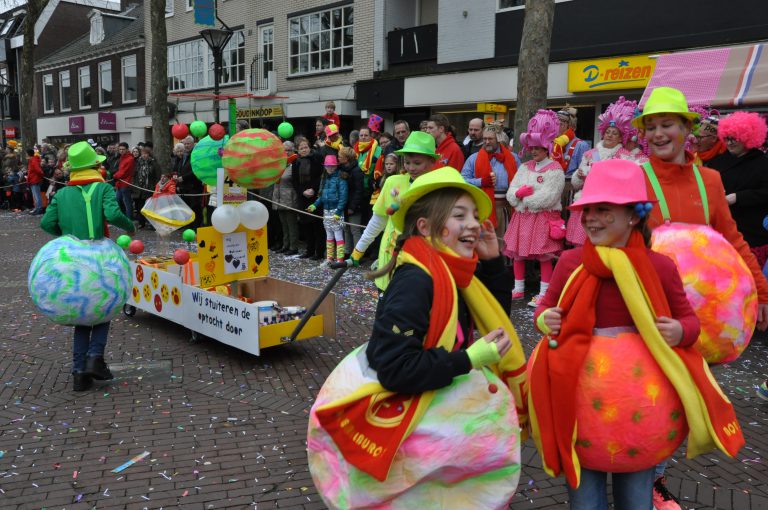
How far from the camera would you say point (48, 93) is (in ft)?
124

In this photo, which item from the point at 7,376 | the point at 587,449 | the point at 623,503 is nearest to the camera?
the point at 587,449

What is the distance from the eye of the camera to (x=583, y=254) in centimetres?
249

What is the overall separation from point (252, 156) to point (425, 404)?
420 centimetres

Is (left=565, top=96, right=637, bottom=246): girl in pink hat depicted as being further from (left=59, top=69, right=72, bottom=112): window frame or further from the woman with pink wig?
(left=59, top=69, right=72, bottom=112): window frame

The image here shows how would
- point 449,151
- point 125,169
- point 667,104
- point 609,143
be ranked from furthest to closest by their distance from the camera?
point 125,169, point 449,151, point 609,143, point 667,104

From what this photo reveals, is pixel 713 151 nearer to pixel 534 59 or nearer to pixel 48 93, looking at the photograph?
pixel 534 59

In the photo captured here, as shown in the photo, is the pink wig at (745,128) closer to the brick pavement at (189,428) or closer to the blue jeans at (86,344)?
the brick pavement at (189,428)

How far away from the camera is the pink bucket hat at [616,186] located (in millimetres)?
2369

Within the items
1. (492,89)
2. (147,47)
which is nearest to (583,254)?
(492,89)

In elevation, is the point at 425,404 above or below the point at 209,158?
below

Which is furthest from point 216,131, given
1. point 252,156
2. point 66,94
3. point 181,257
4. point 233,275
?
point 66,94

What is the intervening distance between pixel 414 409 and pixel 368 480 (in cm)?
29

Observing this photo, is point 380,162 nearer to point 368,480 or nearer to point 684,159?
point 684,159

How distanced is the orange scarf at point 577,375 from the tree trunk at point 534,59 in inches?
286
